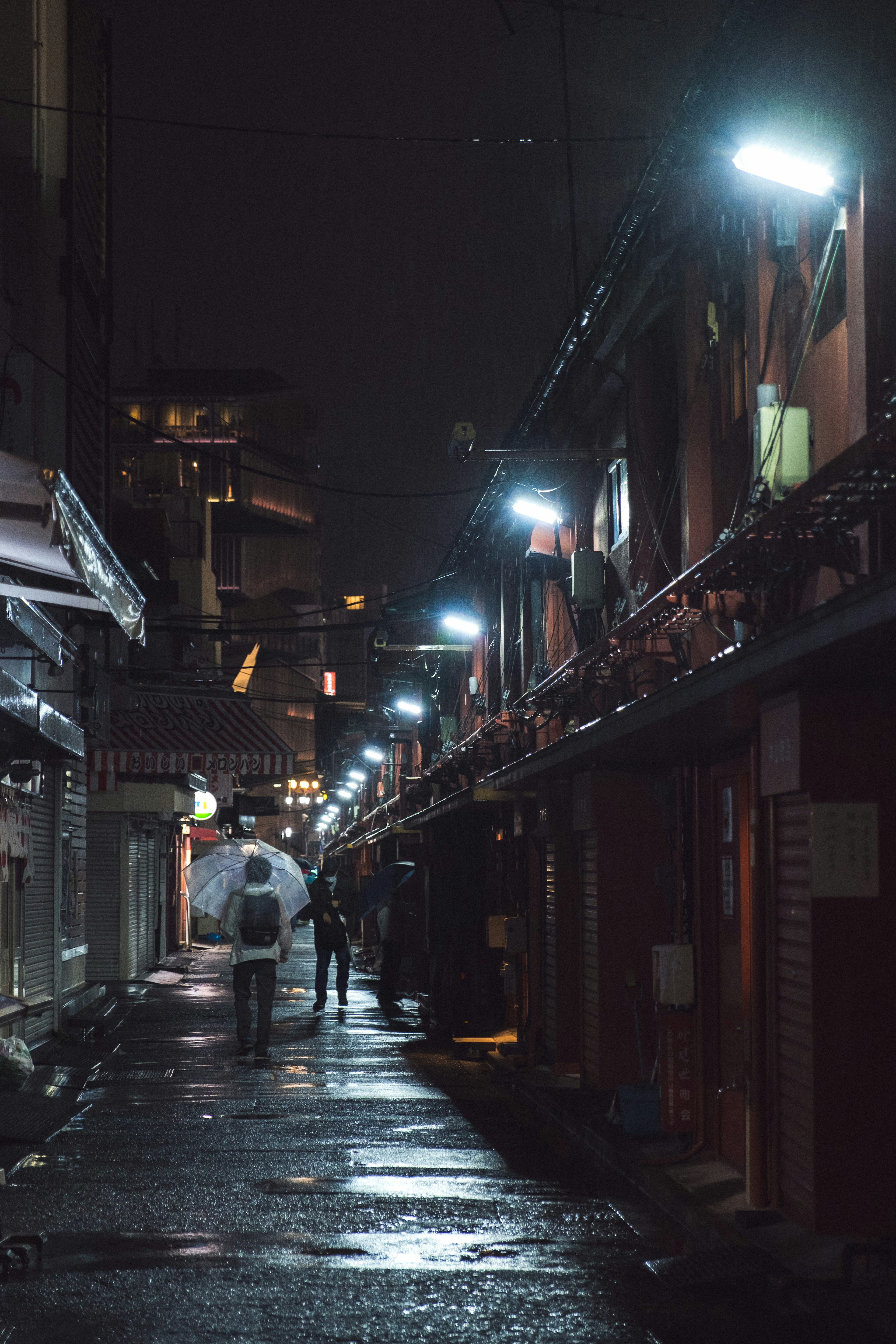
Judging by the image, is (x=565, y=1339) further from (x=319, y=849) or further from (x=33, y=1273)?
(x=319, y=849)

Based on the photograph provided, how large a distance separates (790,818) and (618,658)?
436cm

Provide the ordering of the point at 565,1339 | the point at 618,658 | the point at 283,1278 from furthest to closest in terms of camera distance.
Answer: the point at 618,658 → the point at 283,1278 → the point at 565,1339

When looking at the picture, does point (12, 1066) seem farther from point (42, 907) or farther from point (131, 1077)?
point (42, 907)

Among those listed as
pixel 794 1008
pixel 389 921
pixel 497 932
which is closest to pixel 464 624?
pixel 389 921

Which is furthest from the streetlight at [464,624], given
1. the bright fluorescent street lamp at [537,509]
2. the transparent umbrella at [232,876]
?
the transparent umbrella at [232,876]

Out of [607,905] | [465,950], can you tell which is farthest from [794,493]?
[465,950]

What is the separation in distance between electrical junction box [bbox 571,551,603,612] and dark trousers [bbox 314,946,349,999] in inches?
387

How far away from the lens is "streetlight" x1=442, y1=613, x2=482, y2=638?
28.7 metres

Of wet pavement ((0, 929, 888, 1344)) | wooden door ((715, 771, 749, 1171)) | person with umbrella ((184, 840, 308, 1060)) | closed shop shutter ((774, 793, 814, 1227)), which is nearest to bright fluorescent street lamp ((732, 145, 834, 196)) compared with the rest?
closed shop shutter ((774, 793, 814, 1227))

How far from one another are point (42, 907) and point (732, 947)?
10.5 metres

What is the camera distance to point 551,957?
1672 centimetres

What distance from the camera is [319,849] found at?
113312 mm

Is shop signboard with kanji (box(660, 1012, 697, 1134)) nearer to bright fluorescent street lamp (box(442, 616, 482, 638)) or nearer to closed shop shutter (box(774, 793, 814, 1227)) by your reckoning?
closed shop shutter (box(774, 793, 814, 1227))

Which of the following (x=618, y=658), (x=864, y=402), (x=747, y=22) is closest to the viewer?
(x=864, y=402)
